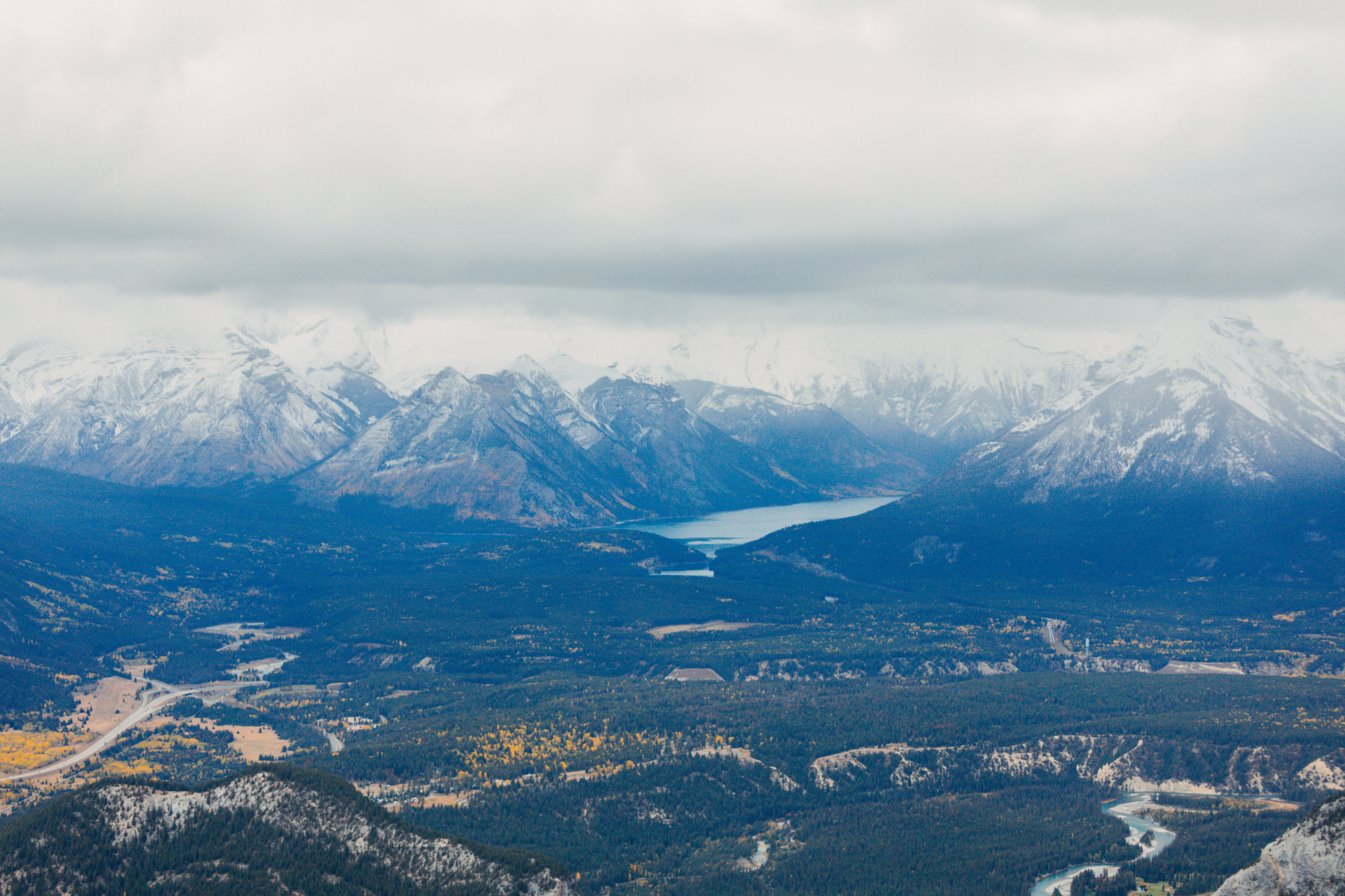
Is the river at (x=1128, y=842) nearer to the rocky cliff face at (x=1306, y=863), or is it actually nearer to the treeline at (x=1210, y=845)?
the treeline at (x=1210, y=845)

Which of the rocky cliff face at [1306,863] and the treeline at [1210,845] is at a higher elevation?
the rocky cliff face at [1306,863]

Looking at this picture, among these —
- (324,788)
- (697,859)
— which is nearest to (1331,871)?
(697,859)

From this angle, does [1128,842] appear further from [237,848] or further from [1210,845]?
[237,848]

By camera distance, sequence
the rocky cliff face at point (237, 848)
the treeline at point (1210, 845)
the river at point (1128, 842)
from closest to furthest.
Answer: the rocky cliff face at point (237, 848) < the treeline at point (1210, 845) < the river at point (1128, 842)

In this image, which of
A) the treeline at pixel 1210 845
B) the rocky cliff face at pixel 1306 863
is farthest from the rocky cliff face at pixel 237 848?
the treeline at pixel 1210 845

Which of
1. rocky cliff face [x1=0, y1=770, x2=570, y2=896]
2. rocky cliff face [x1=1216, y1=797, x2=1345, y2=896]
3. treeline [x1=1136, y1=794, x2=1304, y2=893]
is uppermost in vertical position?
rocky cliff face [x1=1216, y1=797, x2=1345, y2=896]

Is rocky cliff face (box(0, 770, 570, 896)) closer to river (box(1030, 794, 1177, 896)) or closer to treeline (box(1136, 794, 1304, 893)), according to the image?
river (box(1030, 794, 1177, 896))

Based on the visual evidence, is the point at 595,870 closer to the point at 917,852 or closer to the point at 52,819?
the point at 917,852

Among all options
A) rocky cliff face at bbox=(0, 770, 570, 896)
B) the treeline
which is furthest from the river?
rocky cliff face at bbox=(0, 770, 570, 896)
